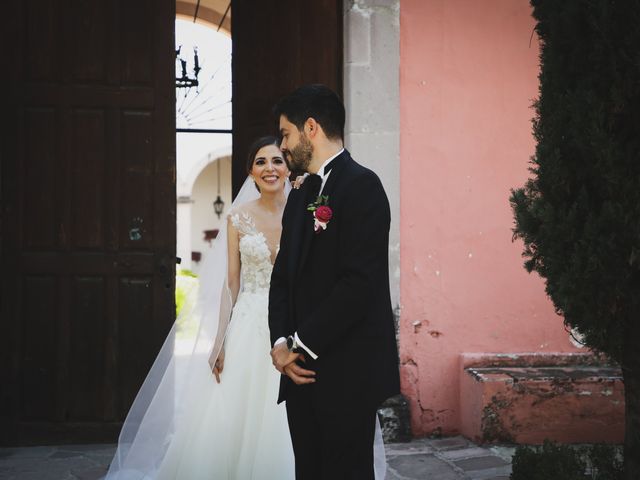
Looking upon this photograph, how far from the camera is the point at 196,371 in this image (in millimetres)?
4008

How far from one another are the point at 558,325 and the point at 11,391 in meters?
3.89

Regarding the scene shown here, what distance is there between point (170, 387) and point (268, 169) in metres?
1.33

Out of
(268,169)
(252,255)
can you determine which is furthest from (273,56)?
(252,255)

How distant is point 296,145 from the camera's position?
104 inches

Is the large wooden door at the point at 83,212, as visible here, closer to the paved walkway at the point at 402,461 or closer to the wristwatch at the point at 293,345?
the paved walkway at the point at 402,461

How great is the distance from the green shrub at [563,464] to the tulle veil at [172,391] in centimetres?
78

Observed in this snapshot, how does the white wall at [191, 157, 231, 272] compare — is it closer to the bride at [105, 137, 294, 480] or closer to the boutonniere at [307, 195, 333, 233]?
the bride at [105, 137, 294, 480]

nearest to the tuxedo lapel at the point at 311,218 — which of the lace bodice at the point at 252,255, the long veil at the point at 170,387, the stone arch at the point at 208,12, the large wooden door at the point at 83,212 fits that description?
the lace bodice at the point at 252,255

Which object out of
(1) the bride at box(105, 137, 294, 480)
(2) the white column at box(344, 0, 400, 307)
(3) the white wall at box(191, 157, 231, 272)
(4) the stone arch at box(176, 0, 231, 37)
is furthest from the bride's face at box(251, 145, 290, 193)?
(3) the white wall at box(191, 157, 231, 272)

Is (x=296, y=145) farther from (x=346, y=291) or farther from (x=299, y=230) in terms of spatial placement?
(x=346, y=291)

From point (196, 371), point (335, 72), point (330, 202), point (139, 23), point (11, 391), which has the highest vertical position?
point (139, 23)

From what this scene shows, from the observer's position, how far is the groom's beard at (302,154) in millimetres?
2645

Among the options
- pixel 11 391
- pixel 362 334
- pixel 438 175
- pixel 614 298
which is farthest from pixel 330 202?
pixel 11 391

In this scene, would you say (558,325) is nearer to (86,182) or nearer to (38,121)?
(86,182)
